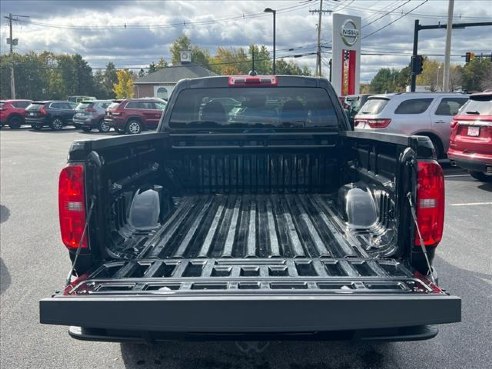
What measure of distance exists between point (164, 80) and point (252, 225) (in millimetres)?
63054

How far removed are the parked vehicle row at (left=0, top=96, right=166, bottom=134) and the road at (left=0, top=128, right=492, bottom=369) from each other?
60.6 ft

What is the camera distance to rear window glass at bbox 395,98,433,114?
12.4m

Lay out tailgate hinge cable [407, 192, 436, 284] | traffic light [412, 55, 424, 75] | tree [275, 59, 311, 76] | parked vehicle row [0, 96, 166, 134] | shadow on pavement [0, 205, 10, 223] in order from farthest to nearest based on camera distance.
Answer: tree [275, 59, 311, 76] → parked vehicle row [0, 96, 166, 134] → traffic light [412, 55, 424, 75] → shadow on pavement [0, 205, 10, 223] → tailgate hinge cable [407, 192, 436, 284]

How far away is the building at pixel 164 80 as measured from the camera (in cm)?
6350

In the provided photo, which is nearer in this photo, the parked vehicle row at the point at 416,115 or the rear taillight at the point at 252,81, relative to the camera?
the rear taillight at the point at 252,81

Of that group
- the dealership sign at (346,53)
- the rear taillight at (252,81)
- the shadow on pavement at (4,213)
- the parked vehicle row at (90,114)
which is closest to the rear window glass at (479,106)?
the rear taillight at (252,81)

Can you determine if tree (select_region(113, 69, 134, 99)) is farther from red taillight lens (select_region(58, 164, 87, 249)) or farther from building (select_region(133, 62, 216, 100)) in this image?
red taillight lens (select_region(58, 164, 87, 249))

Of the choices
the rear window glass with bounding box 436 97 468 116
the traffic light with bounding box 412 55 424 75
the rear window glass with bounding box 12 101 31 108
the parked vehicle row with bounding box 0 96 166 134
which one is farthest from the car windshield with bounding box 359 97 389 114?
the rear window glass with bounding box 12 101 31 108

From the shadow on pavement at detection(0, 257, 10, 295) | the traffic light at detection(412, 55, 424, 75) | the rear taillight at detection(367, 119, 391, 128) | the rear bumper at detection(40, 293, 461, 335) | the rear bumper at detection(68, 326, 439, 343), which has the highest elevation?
the traffic light at detection(412, 55, 424, 75)

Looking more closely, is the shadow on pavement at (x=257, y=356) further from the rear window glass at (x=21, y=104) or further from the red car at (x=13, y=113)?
the rear window glass at (x=21, y=104)

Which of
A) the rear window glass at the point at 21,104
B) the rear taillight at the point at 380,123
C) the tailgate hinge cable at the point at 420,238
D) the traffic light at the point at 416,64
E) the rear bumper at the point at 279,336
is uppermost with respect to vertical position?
the traffic light at the point at 416,64

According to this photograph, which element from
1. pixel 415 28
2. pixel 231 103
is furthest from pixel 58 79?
pixel 231 103

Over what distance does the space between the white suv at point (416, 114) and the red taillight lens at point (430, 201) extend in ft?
31.2

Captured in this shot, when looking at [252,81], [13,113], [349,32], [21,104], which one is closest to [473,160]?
[252,81]
